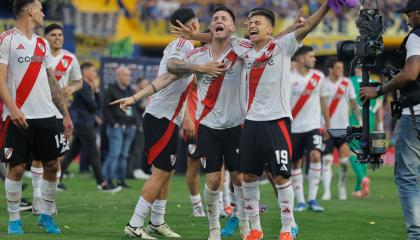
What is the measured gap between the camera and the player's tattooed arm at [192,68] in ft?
34.9

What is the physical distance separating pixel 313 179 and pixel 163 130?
5.36m

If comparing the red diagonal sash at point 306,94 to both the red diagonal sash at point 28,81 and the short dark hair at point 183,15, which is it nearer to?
the short dark hair at point 183,15

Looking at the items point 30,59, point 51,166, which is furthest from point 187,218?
point 30,59

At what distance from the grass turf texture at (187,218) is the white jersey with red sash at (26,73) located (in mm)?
1441

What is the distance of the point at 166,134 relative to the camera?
11.4 metres

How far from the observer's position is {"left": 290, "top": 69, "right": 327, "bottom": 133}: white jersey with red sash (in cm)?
1580

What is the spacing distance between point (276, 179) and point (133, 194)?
27.8ft

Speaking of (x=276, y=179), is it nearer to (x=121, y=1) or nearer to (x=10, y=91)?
(x=10, y=91)

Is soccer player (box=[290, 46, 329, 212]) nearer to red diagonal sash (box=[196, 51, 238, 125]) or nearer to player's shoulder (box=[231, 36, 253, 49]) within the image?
red diagonal sash (box=[196, 51, 238, 125])

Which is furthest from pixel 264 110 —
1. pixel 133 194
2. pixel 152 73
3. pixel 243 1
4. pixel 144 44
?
pixel 144 44

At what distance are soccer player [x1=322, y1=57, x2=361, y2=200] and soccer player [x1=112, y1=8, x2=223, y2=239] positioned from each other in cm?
676

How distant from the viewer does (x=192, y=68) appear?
10812mm

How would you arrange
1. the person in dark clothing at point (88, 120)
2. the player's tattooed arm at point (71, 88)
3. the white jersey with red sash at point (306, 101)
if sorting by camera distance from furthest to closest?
the person in dark clothing at point (88, 120)
the white jersey with red sash at point (306, 101)
the player's tattooed arm at point (71, 88)

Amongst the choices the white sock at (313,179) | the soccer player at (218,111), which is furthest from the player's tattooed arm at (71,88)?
the white sock at (313,179)
